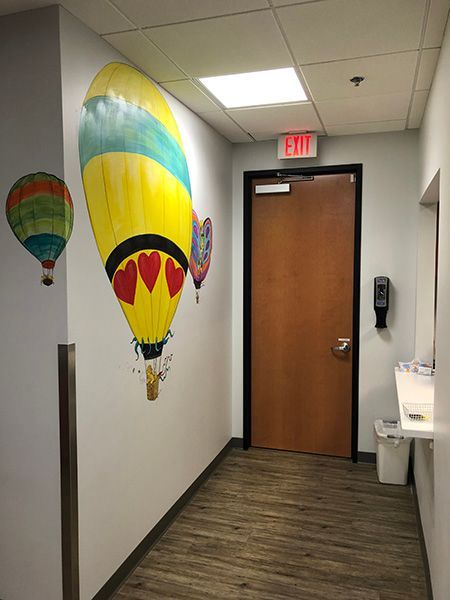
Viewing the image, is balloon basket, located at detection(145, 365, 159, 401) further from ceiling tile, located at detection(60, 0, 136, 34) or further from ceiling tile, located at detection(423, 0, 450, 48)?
ceiling tile, located at detection(423, 0, 450, 48)

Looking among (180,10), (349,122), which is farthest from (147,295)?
(349,122)

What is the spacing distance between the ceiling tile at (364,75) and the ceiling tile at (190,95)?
0.65 metres

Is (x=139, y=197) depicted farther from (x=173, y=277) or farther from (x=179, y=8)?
(x=179, y=8)

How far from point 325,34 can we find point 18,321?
6.11 feet

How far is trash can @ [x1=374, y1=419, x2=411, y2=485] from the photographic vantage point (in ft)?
12.5

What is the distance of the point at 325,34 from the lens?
229cm

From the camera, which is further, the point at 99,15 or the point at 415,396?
the point at 415,396

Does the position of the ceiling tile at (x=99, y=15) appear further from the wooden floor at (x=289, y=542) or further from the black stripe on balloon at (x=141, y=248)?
the wooden floor at (x=289, y=542)

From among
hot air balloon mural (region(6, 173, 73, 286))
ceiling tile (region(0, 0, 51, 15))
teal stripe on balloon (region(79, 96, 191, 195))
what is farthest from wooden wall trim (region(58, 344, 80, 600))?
ceiling tile (region(0, 0, 51, 15))

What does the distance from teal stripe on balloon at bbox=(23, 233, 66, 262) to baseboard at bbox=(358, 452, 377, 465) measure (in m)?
3.15

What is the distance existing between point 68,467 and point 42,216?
107cm

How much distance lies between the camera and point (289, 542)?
304 centimetres

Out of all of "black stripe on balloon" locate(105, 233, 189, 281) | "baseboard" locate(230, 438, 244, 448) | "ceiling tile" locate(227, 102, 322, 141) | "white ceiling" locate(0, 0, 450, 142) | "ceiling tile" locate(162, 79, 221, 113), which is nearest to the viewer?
"white ceiling" locate(0, 0, 450, 142)

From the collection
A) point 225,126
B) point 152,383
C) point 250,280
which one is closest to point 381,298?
point 250,280
